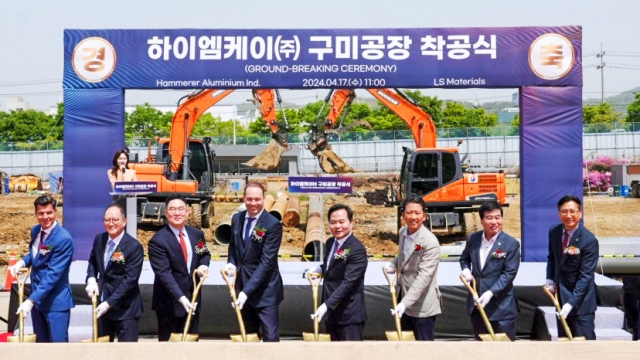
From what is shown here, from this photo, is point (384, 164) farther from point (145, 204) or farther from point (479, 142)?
point (145, 204)

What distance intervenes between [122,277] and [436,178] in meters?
13.8

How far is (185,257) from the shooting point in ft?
21.8

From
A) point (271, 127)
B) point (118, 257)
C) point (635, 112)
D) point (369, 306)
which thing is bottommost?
point (369, 306)

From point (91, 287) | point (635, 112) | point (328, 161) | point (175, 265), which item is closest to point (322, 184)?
point (175, 265)

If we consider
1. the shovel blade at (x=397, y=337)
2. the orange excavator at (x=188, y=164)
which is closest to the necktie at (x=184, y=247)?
the shovel blade at (x=397, y=337)

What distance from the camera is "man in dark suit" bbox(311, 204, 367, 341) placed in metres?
6.25

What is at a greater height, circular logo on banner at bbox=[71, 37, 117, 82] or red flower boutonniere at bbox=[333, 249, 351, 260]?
circular logo on banner at bbox=[71, 37, 117, 82]

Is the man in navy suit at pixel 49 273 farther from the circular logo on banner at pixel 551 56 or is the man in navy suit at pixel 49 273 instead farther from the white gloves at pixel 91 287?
the circular logo on banner at pixel 551 56

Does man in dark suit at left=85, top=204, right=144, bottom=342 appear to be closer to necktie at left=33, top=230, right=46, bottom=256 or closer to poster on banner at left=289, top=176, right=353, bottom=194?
necktie at left=33, top=230, right=46, bottom=256

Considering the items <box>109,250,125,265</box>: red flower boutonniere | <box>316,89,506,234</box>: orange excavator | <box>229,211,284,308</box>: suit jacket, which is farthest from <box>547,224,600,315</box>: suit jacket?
<box>316,89,506,234</box>: orange excavator

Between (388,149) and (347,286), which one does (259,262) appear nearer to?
(347,286)

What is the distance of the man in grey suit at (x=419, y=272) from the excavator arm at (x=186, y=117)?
42.2ft

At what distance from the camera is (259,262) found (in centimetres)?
670

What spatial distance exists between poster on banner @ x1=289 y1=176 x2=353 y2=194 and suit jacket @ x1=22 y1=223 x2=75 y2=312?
10.9ft
